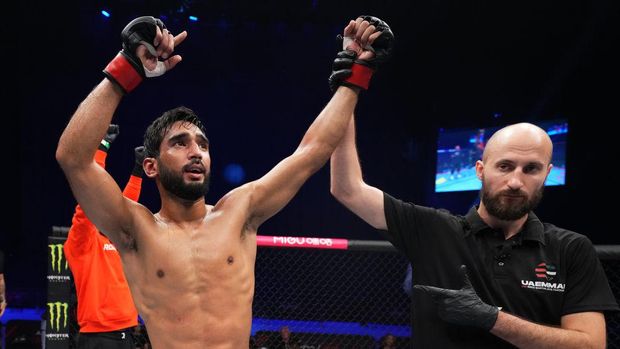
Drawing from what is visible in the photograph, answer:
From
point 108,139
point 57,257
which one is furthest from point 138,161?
point 57,257

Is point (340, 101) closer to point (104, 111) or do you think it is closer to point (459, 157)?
point (104, 111)

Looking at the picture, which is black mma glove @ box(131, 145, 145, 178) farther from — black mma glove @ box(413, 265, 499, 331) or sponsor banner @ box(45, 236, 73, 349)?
black mma glove @ box(413, 265, 499, 331)

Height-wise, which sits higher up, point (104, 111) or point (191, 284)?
point (104, 111)

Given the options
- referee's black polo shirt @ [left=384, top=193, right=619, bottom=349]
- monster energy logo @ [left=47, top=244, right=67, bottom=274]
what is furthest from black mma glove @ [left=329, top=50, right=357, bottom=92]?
monster energy logo @ [left=47, top=244, right=67, bottom=274]

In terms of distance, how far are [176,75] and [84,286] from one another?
831cm

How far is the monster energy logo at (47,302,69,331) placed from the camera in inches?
141

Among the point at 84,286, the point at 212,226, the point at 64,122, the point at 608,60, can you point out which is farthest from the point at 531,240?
the point at 64,122

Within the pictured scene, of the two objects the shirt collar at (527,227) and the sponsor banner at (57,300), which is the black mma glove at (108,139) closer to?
the sponsor banner at (57,300)

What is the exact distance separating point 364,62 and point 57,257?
2.57 metres

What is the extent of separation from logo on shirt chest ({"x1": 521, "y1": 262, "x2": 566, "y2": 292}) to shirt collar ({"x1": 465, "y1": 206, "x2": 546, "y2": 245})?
0.09 m

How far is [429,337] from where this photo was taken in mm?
1815

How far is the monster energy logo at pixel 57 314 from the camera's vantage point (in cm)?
359

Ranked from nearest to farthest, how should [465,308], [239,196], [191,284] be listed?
[465,308] < [191,284] < [239,196]

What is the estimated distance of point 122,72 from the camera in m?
1.78
